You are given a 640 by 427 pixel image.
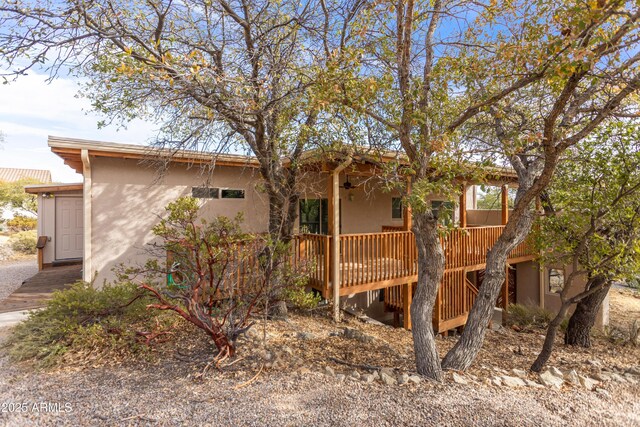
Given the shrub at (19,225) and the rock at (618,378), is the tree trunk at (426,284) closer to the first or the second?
the rock at (618,378)

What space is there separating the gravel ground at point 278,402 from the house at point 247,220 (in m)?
2.84

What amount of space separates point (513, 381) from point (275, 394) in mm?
2840

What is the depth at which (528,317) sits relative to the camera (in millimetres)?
9117

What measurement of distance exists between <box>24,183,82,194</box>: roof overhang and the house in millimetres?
44

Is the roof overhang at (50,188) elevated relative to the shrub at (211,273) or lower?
elevated

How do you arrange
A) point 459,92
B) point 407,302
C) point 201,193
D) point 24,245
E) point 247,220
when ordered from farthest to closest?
point 24,245
point 247,220
point 201,193
point 407,302
point 459,92

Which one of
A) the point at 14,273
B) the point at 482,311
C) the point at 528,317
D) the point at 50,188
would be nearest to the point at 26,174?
the point at 14,273

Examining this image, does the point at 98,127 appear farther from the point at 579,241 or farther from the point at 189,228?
the point at 579,241

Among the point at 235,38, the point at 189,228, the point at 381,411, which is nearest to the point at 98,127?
the point at 235,38

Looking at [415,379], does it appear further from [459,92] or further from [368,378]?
[459,92]

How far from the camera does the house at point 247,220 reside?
659 cm

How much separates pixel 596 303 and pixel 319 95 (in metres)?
6.88

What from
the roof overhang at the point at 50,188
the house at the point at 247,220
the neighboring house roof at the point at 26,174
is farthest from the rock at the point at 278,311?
the neighboring house roof at the point at 26,174

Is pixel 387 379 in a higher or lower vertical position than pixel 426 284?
lower
